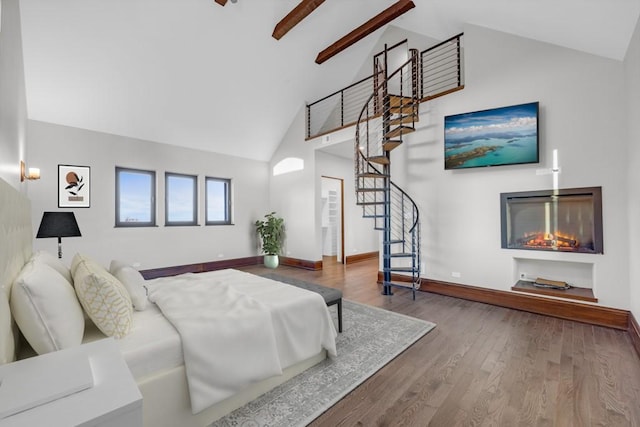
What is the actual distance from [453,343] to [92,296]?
2831 millimetres

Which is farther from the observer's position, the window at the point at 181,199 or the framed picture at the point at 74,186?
the window at the point at 181,199

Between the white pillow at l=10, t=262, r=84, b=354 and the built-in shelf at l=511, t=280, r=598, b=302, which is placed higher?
the white pillow at l=10, t=262, r=84, b=354

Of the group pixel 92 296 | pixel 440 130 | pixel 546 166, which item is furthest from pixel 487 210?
pixel 92 296

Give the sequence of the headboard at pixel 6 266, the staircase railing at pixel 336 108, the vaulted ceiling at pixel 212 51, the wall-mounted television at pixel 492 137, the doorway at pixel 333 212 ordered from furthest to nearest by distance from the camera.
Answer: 1. the doorway at pixel 333 212
2. the staircase railing at pixel 336 108
3. the wall-mounted television at pixel 492 137
4. the vaulted ceiling at pixel 212 51
5. the headboard at pixel 6 266

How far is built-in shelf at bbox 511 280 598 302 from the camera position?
Answer: 307 cm

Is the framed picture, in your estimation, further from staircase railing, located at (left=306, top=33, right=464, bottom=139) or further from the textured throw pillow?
staircase railing, located at (left=306, top=33, right=464, bottom=139)

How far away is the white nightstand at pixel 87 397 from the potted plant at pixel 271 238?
5.23m

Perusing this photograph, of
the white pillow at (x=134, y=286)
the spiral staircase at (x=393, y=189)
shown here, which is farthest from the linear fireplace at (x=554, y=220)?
the white pillow at (x=134, y=286)

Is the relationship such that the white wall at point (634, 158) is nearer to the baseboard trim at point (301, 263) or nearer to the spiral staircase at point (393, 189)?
the spiral staircase at point (393, 189)

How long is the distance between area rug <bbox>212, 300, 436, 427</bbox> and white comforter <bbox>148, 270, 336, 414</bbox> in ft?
0.53

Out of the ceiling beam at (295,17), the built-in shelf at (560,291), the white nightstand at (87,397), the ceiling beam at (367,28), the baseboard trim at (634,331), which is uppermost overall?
the ceiling beam at (367,28)

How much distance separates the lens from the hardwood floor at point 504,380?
5.52 feet

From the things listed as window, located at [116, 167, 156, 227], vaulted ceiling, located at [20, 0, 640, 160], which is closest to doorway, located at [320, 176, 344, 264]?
vaulted ceiling, located at [20, 0, 640, 160]

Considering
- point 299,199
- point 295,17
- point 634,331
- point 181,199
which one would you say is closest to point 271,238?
point 299,199
